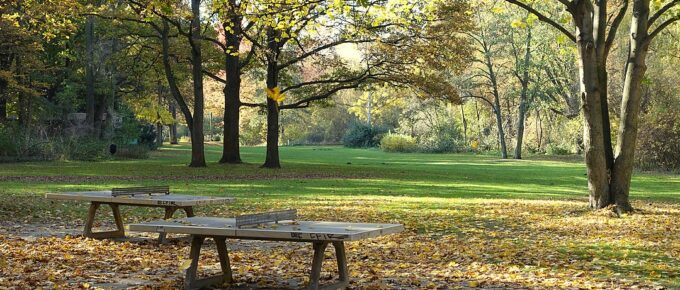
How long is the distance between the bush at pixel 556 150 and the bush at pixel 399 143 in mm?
12219

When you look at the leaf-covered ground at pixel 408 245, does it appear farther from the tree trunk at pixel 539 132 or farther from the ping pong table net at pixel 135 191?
the tree trunk at pixel 539 132

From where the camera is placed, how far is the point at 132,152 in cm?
4409

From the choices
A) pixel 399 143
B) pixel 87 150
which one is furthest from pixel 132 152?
pixel 399 143

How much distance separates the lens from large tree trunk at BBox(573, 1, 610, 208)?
1473 cm

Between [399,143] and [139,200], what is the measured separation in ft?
193

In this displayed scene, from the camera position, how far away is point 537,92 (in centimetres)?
5466

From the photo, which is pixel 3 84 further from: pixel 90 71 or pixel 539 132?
pixel 539 132

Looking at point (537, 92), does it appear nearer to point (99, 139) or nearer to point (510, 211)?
point (99, 139)

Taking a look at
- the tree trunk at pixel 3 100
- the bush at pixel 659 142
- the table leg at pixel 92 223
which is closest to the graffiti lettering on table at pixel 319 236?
the table leg at pixel 92 223

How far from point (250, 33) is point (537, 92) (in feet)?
84.2

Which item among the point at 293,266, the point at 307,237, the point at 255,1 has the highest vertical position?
the point at 255,1

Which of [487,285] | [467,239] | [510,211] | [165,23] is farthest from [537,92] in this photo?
[487,285]

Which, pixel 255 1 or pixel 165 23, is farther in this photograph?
pixel 165 23

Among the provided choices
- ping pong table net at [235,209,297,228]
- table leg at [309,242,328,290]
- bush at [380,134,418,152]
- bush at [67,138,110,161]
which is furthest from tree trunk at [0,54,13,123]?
bush at [380,134,418,152]
